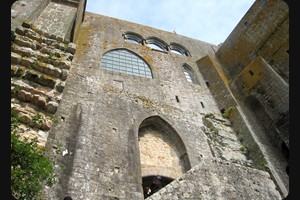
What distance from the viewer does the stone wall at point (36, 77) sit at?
4.48 meters

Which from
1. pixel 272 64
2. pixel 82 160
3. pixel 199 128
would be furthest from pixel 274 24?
pixel 82 160

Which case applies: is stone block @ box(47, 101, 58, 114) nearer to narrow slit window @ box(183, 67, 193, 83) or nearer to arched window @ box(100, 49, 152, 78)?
arched window @ box(100, 49, 152, 78)

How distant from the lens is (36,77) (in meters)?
5.07

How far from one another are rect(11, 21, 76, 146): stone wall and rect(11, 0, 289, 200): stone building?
0.06 feet

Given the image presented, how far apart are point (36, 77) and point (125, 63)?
790 centimetres

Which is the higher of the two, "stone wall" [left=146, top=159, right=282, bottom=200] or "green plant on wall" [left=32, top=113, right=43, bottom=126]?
"green plant on wall" [left=32, top=113, right=43, bottom=126]

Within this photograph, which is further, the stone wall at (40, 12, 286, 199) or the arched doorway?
the arched doorway

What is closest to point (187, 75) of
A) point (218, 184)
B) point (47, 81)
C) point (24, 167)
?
point (218, 184)

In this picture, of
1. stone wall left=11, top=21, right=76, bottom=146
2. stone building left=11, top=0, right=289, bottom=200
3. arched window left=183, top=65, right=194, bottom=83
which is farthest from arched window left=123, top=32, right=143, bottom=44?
stone wall left=11, top=21, right=76, bottom=146

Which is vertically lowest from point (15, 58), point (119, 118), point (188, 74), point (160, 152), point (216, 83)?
point (15, 58)

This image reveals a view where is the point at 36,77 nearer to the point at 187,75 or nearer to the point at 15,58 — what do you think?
the point at 15,58

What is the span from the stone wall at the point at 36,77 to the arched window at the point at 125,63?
5.60 meters

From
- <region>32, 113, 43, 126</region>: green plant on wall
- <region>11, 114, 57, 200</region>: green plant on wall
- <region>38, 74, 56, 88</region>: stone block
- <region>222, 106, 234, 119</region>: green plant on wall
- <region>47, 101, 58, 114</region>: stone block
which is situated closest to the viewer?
<region>11, 114, 57, 200</region>: green plant on wall

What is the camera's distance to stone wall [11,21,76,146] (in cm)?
448
